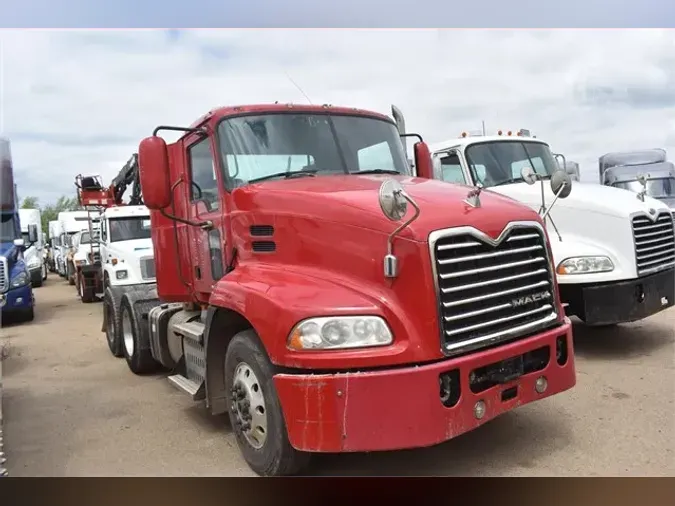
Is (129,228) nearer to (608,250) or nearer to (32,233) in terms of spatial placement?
(32,233)

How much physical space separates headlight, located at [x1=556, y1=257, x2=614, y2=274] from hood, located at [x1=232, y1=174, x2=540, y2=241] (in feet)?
7.68

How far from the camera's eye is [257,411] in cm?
371

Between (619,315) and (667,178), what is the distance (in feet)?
33.7

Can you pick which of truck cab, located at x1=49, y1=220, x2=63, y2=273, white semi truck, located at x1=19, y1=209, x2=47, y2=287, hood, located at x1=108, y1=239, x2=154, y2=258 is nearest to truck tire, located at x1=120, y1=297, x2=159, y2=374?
hood, located at x1=108, y1=239, x2=154, y2=258

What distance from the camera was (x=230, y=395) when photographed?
4.00 metres

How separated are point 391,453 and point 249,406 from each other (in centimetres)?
108

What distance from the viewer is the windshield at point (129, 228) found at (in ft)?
36.6

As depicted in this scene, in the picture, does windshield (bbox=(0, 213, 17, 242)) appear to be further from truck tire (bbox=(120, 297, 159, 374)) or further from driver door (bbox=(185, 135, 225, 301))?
driver door (bbox=(185, 135, 225, 301))

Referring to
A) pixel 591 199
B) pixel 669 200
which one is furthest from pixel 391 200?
pixel 669 200

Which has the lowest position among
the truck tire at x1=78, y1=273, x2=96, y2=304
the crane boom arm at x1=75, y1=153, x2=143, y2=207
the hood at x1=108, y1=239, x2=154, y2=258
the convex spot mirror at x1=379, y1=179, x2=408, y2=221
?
the truck tire at x1=78, y1=273, x2=96, y2=304

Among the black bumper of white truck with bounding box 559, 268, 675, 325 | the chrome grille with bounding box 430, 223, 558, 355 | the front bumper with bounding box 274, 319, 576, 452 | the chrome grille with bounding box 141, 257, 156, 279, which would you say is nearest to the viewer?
the front bumper with bounding box 274, 319, 576, 452

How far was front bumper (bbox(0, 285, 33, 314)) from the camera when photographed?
11133 millimetres

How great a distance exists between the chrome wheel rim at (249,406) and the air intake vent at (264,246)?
2.44 feet

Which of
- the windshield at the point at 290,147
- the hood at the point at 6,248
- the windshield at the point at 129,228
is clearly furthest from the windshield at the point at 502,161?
the hood at the point at 6,248
